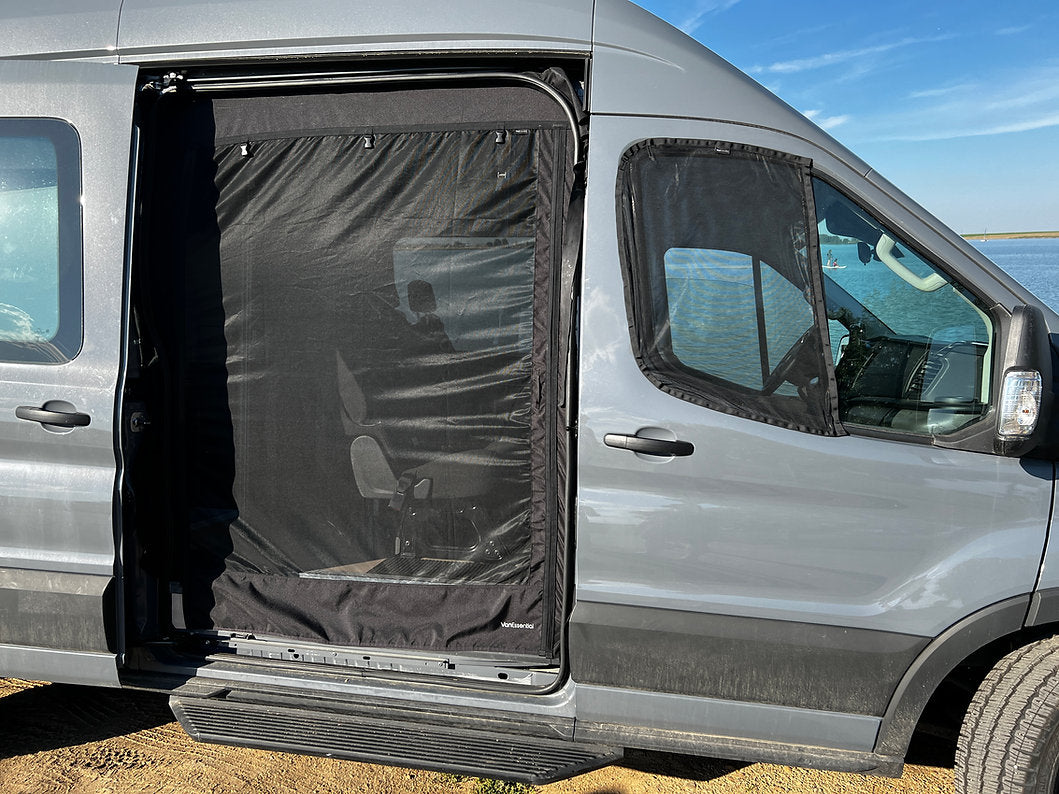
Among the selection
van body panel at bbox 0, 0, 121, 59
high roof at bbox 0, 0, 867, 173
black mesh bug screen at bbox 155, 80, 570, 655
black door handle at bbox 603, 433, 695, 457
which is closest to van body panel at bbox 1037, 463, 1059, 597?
black door handle at bbox 603, 433, 695, 457

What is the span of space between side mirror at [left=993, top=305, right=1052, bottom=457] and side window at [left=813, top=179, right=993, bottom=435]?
0.14 m

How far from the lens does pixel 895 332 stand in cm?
227

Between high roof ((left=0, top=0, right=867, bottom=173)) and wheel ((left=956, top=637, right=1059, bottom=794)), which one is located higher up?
high roof ((left=0, top=0, right=867, bottom=173))

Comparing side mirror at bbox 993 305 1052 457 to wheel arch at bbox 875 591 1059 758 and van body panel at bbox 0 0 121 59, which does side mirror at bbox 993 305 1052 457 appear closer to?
wheel arch at bbox 875 591 1059 758

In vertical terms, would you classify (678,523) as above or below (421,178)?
below

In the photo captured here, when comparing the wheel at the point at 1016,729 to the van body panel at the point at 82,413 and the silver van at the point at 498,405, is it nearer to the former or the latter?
the silver van at the point at 498,405

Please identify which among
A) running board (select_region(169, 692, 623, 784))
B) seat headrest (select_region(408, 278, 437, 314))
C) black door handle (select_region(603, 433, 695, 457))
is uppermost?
seat headrest (select_region(408, 278, 437, 314))

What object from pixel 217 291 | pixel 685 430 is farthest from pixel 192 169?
pixel 685 430

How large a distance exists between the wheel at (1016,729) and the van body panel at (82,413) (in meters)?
2.66

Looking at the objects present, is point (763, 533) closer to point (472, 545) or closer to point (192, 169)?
point (472, 545)

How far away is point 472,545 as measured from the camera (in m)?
2.69

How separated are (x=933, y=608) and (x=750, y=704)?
0.59 metres

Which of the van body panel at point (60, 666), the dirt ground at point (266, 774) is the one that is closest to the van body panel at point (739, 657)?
the dirt ground at point (266, 774)

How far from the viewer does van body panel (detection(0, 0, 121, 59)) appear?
2.51 meters
